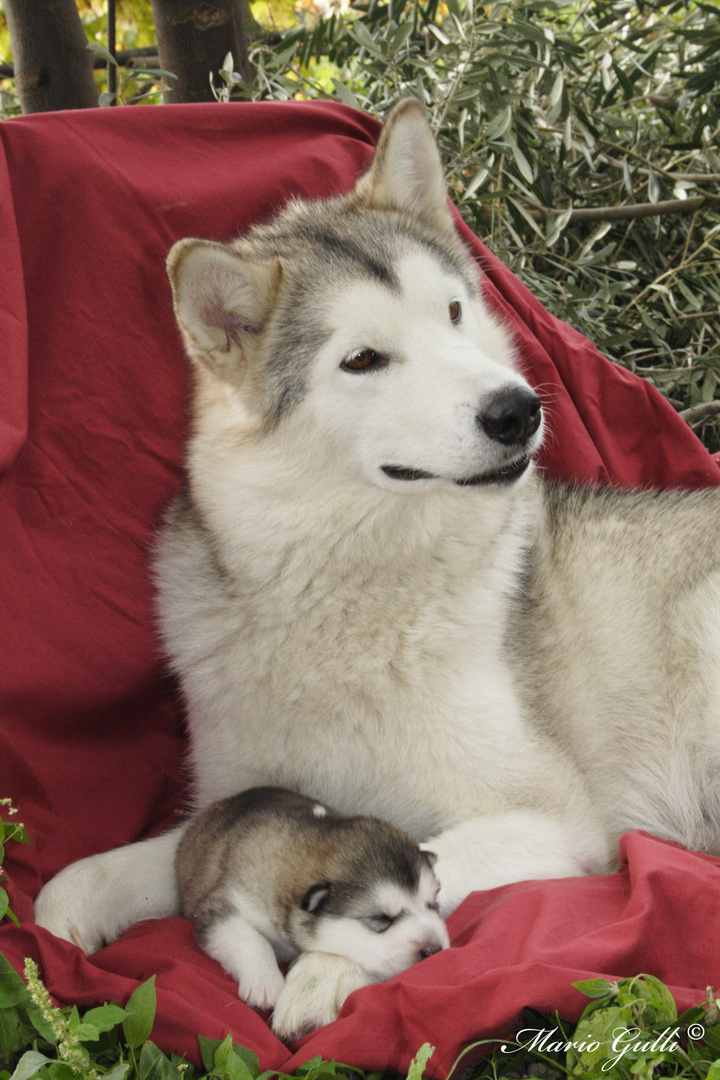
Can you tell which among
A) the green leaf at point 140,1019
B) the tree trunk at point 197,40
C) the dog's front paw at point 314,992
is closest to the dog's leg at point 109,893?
the green leaf at point 140,1019

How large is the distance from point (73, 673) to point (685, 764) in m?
1.64

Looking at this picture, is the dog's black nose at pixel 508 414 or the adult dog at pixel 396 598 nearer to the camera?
the dog's black nose at pixel 508 414

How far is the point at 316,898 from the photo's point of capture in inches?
74.1

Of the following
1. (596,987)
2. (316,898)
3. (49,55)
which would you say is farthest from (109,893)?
(49,55)

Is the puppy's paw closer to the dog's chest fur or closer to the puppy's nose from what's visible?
the puppy's nose

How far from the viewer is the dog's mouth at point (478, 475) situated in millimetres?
2133

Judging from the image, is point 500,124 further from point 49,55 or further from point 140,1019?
point 140,1019

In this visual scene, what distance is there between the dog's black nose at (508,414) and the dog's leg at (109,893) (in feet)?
4.33

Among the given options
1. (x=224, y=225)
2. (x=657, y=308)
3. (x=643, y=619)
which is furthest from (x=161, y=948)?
(x=657, y=308)

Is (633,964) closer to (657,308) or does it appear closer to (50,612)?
(50,612)

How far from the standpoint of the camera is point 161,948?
1961 mm

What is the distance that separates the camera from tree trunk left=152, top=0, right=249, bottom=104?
3857mm

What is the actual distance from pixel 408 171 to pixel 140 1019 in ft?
7.05

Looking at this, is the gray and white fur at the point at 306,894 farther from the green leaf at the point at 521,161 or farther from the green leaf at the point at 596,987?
the green leaf at the point at 521,161
